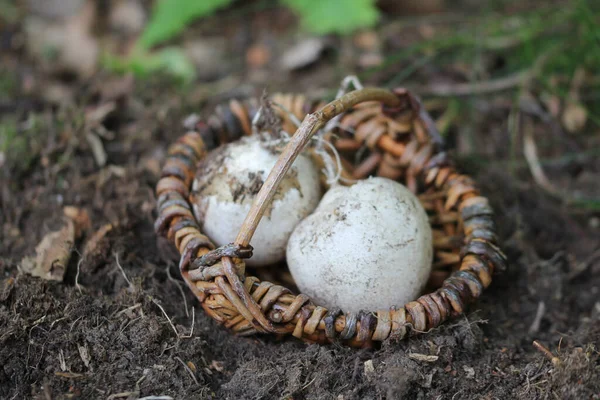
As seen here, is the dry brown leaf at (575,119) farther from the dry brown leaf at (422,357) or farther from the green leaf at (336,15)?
the dry brown leaf at (422,357)

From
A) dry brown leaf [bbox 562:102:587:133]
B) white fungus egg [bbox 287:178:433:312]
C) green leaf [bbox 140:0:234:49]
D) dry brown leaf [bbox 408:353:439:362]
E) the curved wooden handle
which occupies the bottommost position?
dry brown leaf [bbox 408:353:439:362]

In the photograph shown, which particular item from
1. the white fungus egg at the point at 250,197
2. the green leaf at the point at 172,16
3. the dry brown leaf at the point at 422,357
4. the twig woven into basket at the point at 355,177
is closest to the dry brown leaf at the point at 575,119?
the twig woven into basket at the point at 355,177

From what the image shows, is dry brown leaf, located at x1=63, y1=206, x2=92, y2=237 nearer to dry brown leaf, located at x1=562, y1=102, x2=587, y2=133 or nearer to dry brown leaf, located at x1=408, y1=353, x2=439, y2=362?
dry brown leaf, located at x1=408, y1=353, x2=439, y2=362

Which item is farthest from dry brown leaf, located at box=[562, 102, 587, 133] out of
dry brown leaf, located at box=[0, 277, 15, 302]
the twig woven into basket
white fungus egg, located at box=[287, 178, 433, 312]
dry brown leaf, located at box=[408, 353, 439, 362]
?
dry brown leaf, located at box=[0, 277, 15, 302]

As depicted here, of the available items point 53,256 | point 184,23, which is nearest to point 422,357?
point 53,256

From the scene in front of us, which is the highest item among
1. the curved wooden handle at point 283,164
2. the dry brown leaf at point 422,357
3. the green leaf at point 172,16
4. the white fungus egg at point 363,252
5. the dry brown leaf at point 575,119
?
the green leaf at point 172,16
